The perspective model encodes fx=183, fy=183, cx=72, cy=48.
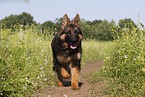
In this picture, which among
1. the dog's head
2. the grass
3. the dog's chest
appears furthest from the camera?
the dog's chest

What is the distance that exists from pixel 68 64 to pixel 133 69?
197 cm

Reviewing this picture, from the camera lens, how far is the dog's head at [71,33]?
539 centimetres

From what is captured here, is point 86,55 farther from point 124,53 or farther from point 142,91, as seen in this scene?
point 142,91

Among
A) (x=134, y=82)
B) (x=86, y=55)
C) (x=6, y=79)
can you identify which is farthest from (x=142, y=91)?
(x=86, y=55)

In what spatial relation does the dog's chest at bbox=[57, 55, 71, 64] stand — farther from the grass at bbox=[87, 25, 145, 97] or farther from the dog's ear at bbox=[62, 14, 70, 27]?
the grass at bbox=[87, 25, 145, 97]

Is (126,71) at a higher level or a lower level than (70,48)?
lower

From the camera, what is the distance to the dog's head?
5393mm

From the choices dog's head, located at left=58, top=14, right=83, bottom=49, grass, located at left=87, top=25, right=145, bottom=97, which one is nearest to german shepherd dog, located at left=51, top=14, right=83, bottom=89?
dog's head, located at left=58, top=14, right=83, bottom=49

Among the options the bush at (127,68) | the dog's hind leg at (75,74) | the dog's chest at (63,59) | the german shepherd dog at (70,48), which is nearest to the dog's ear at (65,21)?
the german shepherd dog at (70,48)

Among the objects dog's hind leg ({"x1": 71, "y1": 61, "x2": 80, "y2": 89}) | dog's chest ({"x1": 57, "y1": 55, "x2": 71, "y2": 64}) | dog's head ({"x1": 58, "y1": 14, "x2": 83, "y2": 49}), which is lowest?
dog's hind leg ({"x1": 71, "y1": 61, "x2": 80, "y2": 89})

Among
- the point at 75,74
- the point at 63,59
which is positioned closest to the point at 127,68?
the point at 75,74

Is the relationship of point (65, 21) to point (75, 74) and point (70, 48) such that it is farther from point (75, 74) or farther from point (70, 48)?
point (75, 74)

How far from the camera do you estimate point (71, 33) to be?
17.7 ft

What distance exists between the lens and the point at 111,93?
471 cm
